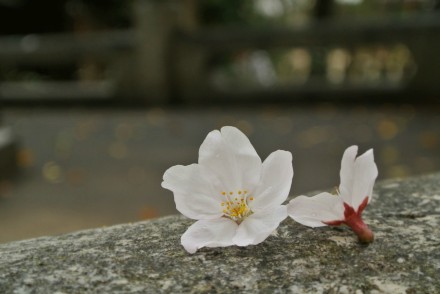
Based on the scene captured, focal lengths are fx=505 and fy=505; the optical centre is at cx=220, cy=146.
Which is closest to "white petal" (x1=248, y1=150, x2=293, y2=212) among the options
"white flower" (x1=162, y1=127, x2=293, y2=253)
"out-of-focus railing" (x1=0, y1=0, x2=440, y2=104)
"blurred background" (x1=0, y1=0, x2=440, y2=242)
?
"white flower" (x1=162, y1=127, x2=293, y2=253)

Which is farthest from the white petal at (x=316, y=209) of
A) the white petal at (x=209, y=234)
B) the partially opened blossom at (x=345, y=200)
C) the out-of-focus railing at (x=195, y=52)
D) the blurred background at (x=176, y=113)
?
the out-of-focus railing at (x=195, y=52)

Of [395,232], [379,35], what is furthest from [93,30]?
[395,232]

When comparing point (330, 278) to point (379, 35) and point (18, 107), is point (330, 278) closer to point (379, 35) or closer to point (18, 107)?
point (379, 35)

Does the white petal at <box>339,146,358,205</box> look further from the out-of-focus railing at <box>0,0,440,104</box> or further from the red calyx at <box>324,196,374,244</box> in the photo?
the out-of-focus railing at <box>0,0,440,104</box>

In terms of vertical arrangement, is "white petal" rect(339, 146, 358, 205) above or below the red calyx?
above

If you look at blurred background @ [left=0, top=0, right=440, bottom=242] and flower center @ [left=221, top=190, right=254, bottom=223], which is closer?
flower center @ [left=221, top=190, right=254, bottom=223]

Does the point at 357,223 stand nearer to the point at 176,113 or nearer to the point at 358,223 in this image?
the point at 358,223
